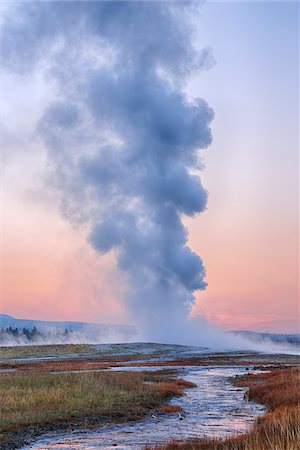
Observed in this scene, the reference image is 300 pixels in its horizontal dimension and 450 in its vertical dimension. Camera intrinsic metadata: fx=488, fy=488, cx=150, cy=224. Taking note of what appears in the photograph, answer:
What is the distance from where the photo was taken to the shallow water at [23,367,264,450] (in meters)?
17.5

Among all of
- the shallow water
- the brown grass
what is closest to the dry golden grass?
the brown grass

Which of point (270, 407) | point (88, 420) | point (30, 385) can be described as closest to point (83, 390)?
point (30, 385)

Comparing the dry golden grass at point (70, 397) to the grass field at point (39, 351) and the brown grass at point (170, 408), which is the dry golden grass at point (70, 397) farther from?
the grass field at point (39, 351)

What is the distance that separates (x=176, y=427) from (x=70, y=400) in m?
6.86

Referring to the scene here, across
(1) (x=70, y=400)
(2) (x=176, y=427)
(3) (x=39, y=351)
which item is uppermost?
(1) (x=70, y=400)

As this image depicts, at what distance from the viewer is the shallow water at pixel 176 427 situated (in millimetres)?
17531

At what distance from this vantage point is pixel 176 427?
2041cm

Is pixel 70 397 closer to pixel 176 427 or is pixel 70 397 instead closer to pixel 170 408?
pixel 170 408

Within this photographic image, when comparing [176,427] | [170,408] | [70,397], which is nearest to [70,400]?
[70,397]

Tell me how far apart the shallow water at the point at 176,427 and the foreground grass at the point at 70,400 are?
1.28 m

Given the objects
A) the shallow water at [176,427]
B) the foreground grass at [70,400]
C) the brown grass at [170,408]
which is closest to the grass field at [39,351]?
the foreground grass at [70,400]

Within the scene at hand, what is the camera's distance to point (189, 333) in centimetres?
14850

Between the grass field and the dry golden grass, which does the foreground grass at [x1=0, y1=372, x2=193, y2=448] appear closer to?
the dry golden grass

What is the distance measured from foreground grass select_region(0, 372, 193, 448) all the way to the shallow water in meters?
1.28
